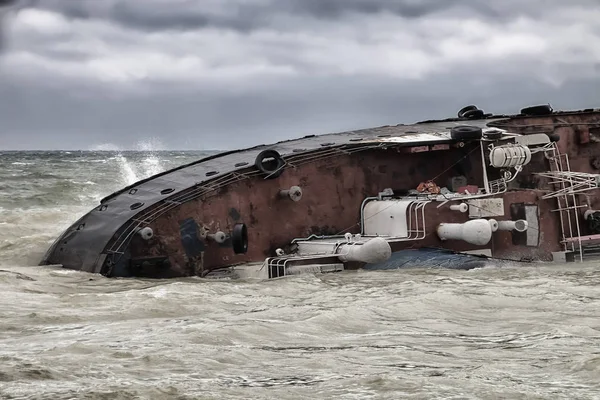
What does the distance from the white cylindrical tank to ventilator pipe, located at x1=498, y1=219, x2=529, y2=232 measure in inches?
47.7

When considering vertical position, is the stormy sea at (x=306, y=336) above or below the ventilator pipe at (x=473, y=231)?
below

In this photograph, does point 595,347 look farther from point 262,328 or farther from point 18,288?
point 18,288

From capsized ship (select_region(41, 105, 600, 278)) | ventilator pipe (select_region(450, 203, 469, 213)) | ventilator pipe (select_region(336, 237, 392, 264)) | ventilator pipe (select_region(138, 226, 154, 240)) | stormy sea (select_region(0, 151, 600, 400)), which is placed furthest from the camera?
ventilator pipe (select_region(450, 203, 469, 213))

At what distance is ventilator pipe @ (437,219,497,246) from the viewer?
584 inches

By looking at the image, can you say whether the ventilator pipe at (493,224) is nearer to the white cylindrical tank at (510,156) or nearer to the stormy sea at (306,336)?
the stormy sea at (306,336)

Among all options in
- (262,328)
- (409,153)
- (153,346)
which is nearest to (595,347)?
(262,328)

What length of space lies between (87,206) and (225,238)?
2055cm

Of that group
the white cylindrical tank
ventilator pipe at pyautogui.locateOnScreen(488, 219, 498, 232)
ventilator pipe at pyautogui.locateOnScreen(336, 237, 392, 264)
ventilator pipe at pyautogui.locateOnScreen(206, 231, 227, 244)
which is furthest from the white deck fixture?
the white cylindrical tank

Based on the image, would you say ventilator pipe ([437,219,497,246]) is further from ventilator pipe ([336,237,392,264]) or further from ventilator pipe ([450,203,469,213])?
ventilator pipe ([336,237,392,264])

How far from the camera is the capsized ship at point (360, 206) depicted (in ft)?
47.2

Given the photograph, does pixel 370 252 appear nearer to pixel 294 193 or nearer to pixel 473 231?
pixel 473 231

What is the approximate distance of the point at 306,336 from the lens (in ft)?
28.6

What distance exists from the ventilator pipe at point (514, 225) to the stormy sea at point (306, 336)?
106cm

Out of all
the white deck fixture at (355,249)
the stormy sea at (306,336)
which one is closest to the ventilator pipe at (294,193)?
the white deck fixture at (355,249)
